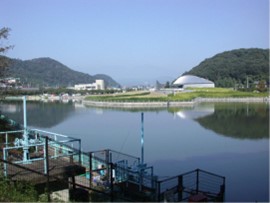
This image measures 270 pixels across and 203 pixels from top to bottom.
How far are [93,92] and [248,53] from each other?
190 feet

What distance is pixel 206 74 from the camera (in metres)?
120


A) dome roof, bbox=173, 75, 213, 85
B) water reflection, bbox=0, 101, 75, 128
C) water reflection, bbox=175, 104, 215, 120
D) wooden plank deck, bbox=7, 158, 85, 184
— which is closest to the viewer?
wooden plank deck, bbox=7, 158, 85, 184

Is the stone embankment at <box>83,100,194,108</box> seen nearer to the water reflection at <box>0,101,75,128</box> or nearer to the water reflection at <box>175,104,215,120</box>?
the water reflection at <box>0,101,75,128</box>

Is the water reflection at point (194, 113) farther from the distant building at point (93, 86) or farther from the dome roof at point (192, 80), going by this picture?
the distant building at point (93, 86)

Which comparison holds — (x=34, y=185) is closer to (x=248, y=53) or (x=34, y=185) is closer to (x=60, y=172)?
(x=60, y=172)

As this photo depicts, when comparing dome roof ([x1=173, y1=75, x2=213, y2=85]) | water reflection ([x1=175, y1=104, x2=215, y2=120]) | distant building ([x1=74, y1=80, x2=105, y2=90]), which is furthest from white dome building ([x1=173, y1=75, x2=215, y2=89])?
water reflection ([x1=175, y1=104, x2=215, y2=120])

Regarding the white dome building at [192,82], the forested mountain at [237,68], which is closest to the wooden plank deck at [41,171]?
the forested mountain at [237,68]

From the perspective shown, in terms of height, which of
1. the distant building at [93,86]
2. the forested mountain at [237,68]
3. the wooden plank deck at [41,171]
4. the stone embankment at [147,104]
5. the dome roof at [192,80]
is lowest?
the stone embankment at [147,104]

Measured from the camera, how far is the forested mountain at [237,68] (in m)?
99.5

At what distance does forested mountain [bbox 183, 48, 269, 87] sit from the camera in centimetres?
9950

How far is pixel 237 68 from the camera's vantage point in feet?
349

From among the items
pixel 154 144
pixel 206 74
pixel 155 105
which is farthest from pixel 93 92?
pixel 154 144

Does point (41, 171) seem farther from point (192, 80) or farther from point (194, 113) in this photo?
point (192, 80)

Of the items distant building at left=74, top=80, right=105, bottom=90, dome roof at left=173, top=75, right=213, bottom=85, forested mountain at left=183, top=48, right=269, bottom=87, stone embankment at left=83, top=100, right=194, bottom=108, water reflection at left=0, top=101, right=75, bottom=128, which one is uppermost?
forested mountain at left=183, top=48, right=269, bottom=87
